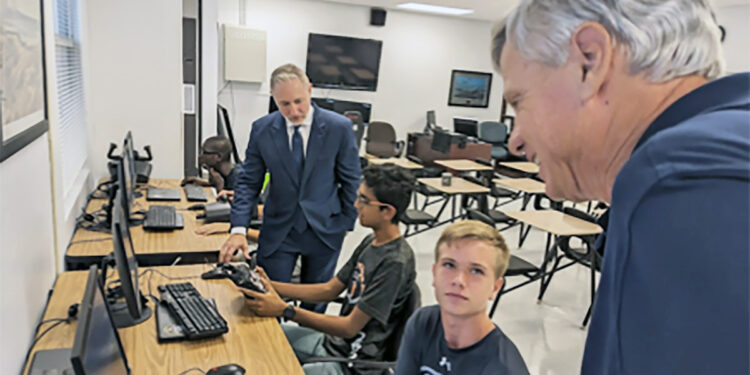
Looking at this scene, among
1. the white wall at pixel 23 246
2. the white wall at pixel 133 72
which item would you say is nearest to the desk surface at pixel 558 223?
the white wall at pixel 133 72

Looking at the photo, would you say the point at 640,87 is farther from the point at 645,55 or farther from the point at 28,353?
the point at 28,353

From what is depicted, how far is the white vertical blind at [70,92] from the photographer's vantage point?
2.75 meters

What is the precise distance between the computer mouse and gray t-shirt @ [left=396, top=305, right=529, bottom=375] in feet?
1.63

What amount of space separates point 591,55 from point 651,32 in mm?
59

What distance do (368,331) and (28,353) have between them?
3.56 feet

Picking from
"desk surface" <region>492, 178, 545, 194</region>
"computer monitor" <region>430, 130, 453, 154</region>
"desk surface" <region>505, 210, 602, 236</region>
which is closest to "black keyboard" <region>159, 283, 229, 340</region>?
"desk surface" <region>505, 210, 602, 236</region>

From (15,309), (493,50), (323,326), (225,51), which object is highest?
(225,51)

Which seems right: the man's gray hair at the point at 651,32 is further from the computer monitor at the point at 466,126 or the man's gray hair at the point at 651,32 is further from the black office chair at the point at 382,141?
the computer monitor at the point at 466,126

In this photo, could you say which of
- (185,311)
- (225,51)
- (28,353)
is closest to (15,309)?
(28,353)

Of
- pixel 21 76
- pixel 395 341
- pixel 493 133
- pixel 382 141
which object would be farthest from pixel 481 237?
pixel 493 133

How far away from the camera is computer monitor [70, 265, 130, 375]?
2.75 ft

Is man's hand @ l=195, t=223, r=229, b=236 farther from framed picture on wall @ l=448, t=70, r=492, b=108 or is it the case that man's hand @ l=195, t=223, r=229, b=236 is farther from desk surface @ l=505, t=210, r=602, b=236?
framed picture on wall @ l=448, t=70, r=492, b=108

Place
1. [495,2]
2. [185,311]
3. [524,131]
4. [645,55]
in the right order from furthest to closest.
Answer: [495,2], [185,311], [524,131], [645,55]

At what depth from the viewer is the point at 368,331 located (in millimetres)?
1918
